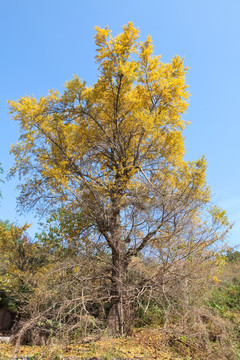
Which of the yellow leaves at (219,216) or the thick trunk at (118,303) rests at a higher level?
the yellow leaves at (219,216)

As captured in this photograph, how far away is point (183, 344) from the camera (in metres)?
6.39

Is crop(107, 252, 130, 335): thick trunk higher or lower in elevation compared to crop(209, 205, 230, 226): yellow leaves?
lower

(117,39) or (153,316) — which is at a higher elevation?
(117,39)

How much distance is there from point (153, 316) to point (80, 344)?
2519 millimetres

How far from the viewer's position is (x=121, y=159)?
816 centimetres

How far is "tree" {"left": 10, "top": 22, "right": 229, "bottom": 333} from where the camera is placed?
716 centimetres

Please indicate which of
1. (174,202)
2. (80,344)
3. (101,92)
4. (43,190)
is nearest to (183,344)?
(80,344)

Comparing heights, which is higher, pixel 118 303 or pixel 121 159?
pixel 121 159

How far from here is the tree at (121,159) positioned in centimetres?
716

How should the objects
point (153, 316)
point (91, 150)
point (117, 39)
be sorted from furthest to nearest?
point (91, 150)
point (153, 316)
point (117, 39)

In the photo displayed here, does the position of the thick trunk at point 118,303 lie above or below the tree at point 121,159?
below

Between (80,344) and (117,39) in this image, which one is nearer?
A: (80,344)

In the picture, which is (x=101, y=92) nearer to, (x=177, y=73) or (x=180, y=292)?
(x=177, y=73)

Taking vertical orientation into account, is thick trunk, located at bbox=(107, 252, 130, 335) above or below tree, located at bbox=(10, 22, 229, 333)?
below
